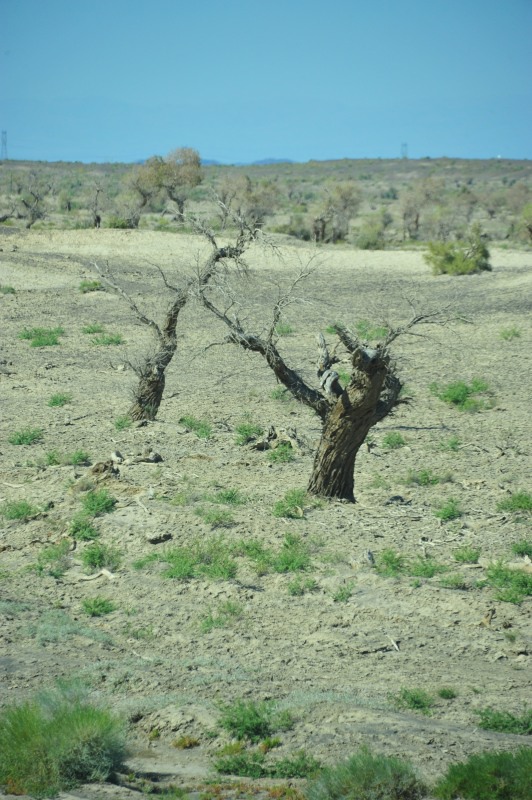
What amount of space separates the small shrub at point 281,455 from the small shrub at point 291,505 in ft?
4.48

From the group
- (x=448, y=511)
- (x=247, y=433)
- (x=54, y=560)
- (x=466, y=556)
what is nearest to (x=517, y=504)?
(x=448, y=511)

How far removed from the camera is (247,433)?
13.4 m

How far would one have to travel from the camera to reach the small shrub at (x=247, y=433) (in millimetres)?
13242

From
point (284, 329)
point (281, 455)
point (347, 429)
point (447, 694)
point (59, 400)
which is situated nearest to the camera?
point (447, 694)

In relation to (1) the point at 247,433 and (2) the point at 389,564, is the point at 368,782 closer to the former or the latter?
(2) the point at 389,564

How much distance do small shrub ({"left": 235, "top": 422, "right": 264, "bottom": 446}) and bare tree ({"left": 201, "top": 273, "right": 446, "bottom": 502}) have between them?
196 cm

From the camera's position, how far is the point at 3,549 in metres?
10.1

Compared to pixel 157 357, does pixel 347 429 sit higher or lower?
lower

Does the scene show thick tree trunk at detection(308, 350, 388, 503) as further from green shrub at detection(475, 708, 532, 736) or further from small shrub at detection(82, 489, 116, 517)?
green shrub at detection(475, 708, 532, 736)

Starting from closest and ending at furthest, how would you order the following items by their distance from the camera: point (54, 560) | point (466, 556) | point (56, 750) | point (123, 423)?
point (56, 750), point (466, 556), point (54, 560), point (123, 423)

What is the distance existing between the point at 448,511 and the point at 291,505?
5.33ft

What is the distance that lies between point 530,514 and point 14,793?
657 centimetres

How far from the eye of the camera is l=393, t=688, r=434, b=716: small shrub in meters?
6.82

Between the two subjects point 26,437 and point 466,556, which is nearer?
point 466,556
